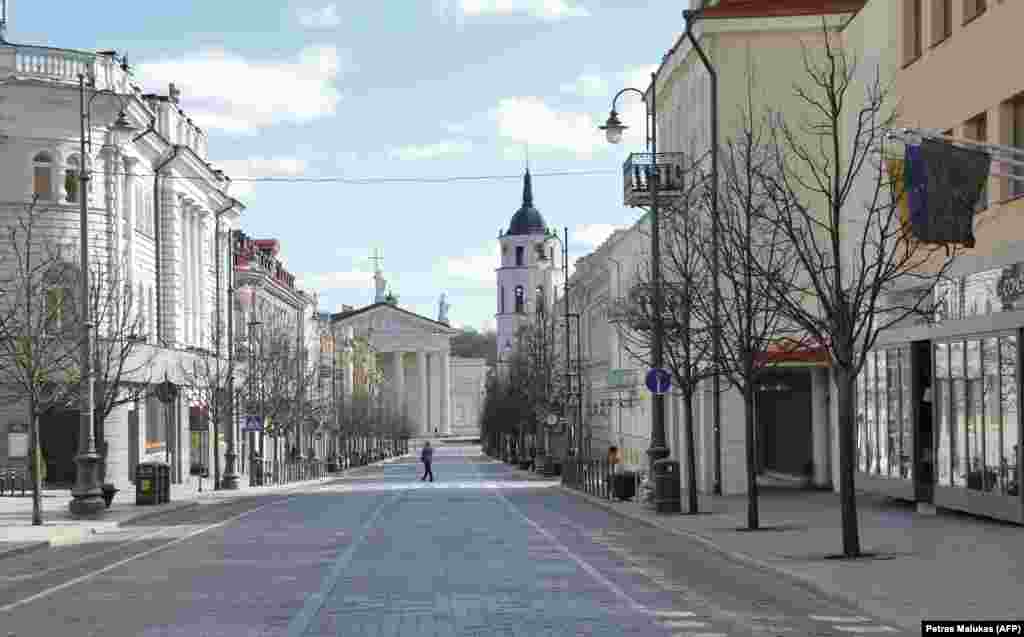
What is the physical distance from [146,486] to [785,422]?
20.0m

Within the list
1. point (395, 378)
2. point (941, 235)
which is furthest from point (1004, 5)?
point (395, 378)

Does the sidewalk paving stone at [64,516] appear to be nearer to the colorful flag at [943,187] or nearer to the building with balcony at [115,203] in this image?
the building with balcony at [115,203]

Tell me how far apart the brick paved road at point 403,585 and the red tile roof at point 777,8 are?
16631 millimetres

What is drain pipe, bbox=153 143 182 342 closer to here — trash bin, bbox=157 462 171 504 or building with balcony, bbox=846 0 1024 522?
trash bin, bbox=157 462 171 504

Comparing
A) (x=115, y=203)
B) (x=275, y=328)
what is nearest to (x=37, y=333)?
(x=115, y=203)

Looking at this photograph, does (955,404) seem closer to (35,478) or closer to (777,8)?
(35,478)

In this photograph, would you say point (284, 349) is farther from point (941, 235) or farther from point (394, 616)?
point (394, 616)

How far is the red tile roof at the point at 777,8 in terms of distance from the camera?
145 ft

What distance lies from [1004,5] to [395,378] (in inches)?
6778

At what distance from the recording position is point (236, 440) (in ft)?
273

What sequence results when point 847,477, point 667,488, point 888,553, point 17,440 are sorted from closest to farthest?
1. point 847,477
2. point 888,553
3. point 667,488
4. point 17,440

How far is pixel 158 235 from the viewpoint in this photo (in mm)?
65562

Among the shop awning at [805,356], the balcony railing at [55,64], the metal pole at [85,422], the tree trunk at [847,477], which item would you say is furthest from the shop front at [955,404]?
the balcony railing at [55,64]

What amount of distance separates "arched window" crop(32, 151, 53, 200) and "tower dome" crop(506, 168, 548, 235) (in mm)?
123532
